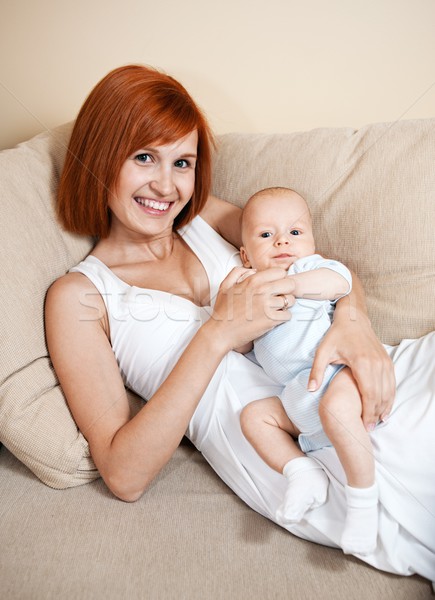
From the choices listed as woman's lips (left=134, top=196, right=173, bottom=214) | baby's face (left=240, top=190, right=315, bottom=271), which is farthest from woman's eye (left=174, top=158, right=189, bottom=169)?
baby's face (left=240, top=190, right=315, bottom=271)

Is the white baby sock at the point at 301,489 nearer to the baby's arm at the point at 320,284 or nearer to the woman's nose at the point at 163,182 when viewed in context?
the baby's arm at the point at 320,284

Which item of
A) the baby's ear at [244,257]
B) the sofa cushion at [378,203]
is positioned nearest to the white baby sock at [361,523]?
the sofa cushion at [378,203]

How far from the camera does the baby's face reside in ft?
4.78

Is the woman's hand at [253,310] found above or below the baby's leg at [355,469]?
above

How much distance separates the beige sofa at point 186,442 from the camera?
1.12 m

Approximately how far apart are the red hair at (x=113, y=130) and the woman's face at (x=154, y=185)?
0.9 inches

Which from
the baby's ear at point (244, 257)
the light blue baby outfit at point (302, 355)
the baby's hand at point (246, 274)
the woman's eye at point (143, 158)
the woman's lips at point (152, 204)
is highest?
the woman's eye at point (143, 158)

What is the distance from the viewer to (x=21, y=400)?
1.30 meters

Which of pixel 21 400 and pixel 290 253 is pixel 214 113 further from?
pixel 21 400

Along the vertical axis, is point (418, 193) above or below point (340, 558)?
above

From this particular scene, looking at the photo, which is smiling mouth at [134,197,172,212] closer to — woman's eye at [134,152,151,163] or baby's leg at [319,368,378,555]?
woman's eye at [134,152,151,163]

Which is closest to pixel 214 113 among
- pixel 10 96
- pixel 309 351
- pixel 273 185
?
pixel 273 185

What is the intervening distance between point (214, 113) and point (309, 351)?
118cm

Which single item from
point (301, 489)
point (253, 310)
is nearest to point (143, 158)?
point (253, 310)
